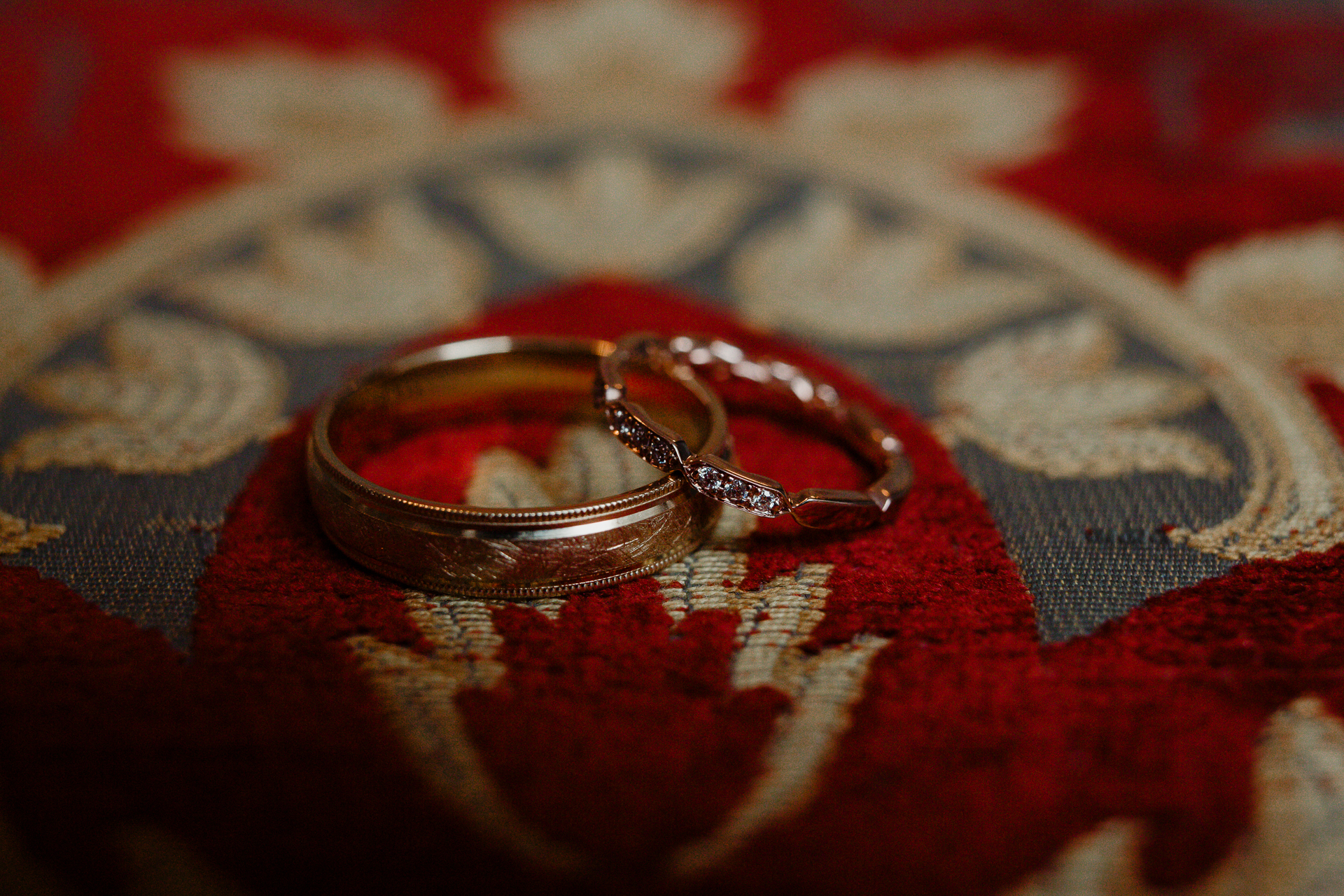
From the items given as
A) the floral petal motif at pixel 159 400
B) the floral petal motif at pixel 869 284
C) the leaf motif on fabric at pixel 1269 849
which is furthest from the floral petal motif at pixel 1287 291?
the floral petal motif at pixel 159 400

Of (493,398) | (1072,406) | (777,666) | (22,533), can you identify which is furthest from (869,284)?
(22,533)

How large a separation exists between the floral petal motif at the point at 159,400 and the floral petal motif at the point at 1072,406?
0.46 m

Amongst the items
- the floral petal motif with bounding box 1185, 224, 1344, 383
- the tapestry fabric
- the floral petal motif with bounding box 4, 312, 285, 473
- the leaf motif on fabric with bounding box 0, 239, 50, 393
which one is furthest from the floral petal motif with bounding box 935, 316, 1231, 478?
the leaf motif on fabric with bounding box 0, 239, 50, 393

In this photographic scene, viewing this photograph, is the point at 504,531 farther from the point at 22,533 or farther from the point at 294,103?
the point at 294,103

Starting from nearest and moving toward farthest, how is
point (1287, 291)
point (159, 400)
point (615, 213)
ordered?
point (159, 400), point (1287, 291), point (615, 213)

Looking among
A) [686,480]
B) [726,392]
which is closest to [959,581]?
[686,480]

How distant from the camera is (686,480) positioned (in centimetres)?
53

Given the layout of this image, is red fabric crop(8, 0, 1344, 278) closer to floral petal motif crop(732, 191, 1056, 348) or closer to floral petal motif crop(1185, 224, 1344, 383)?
floral petal motif crop(1185, 224, 1344, 383)

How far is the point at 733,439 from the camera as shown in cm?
66

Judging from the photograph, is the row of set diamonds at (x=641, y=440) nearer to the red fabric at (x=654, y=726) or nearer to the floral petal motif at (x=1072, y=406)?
the red fabric at (x=654, y=726)

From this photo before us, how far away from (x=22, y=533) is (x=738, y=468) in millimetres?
388

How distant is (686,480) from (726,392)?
0.67 ft

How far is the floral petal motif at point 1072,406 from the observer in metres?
0.61

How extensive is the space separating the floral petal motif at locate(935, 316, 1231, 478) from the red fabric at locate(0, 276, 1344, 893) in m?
0.10
